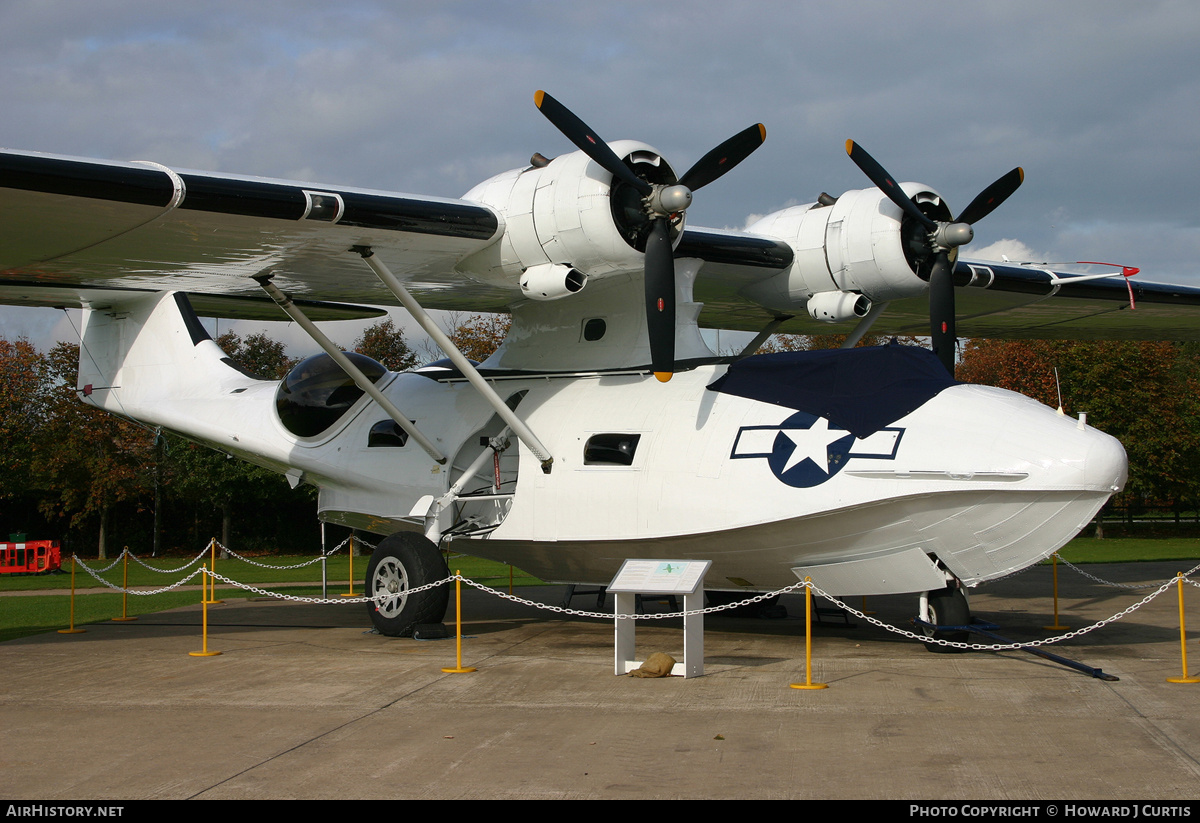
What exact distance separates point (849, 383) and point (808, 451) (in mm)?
936

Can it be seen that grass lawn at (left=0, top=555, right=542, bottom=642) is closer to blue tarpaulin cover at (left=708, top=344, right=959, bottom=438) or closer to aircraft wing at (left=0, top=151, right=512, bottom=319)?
aircraft wing at (left=0, top=151, right=512, bottom=319)

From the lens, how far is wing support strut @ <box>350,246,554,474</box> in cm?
1118

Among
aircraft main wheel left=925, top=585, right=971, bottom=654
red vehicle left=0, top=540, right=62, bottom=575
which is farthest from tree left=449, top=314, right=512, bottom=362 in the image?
aircraft main wheel left=925, top=585, right=971, bottom=654

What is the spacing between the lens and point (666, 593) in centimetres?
932

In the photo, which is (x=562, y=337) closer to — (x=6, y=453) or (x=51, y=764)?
(x=51, y=764)

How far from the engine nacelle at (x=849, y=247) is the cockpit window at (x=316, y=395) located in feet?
19.4

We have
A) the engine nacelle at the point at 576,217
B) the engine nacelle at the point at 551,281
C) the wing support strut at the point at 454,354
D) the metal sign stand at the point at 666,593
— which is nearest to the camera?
the metal sign stand at the point at 666,593

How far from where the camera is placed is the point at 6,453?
34.3 metres

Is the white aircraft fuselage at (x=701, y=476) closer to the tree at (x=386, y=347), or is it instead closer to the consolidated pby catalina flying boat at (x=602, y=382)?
the consolidated pby catalina flying boat at (x=602, y=382)

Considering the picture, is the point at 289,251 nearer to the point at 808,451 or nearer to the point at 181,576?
the point at 808,451

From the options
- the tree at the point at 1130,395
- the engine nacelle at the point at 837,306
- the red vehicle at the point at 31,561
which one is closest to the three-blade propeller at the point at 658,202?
the engine nacelle at the point at 837,306

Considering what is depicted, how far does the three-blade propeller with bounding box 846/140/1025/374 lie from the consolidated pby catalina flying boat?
0.03 metres

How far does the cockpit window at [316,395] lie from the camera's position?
1443 cm

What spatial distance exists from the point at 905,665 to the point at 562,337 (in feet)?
18.9
